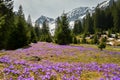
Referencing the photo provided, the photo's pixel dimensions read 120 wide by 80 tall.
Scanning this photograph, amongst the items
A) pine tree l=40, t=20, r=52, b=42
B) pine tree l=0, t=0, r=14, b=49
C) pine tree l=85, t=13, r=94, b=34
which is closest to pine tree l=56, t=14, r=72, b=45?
pine tree l=0, t=0, r=14, b=49

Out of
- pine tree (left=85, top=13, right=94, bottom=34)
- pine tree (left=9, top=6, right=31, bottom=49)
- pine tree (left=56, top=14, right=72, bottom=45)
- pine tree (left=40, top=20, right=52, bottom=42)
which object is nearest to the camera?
pine tree (left=9, top=6, right=31, bottom=49)

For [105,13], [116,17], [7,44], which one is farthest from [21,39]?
[105,13]

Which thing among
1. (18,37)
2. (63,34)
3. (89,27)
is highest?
(89,27)

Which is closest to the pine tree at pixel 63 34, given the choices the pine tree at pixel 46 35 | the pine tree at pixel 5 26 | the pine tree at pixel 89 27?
the pine tree at pixel 5 26

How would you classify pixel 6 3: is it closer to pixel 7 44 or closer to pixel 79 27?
pixel 7 44

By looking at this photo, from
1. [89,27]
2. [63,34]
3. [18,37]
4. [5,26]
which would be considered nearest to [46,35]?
[63,34]

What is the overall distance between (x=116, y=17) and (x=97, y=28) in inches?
577

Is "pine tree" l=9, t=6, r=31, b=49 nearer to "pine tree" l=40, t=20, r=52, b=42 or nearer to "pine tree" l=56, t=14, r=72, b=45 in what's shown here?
"pine tree" l=56, t=14, r=72, b=45

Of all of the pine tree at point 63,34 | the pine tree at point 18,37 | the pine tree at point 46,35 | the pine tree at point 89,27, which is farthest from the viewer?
the pine tree at point 89,27

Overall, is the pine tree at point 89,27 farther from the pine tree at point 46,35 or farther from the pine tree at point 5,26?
the pine tree at point 5,26

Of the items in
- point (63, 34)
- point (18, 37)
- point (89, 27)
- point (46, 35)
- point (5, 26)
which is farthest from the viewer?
point (89, 27)

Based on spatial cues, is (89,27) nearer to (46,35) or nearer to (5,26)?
(46,35)

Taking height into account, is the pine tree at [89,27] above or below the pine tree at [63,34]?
above

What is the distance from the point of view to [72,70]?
711 inches
